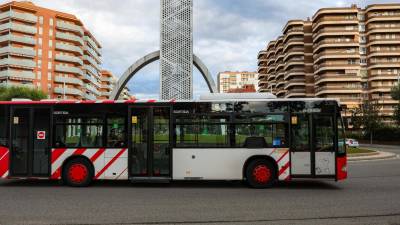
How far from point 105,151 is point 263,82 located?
5358 inches

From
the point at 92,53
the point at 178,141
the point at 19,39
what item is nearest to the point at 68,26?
the point at 19,39

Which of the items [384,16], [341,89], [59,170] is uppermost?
[384,16]

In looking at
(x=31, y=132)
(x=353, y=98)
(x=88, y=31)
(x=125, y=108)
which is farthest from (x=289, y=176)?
(x=88, y=31)

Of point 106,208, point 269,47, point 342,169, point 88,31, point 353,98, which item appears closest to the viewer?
point 106,208

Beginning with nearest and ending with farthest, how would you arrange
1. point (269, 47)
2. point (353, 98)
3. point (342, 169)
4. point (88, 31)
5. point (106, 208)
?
point (106, 208)
point (342, 169)
point (353, 98)
point (88, 31)
point (269, 47)

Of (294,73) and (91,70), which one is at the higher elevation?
(91,70)

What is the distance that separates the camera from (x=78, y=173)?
12422 mm

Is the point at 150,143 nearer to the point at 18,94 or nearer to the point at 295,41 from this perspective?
the point at 18,94

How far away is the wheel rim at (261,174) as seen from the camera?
1206 centimetres

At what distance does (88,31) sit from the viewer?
109562mm

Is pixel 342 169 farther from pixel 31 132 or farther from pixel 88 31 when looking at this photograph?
pixel 88 31

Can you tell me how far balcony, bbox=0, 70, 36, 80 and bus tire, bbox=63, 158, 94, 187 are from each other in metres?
80.4

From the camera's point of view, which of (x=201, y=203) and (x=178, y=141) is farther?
(x=178, y=141)

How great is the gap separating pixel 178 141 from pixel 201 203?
3.20 m
